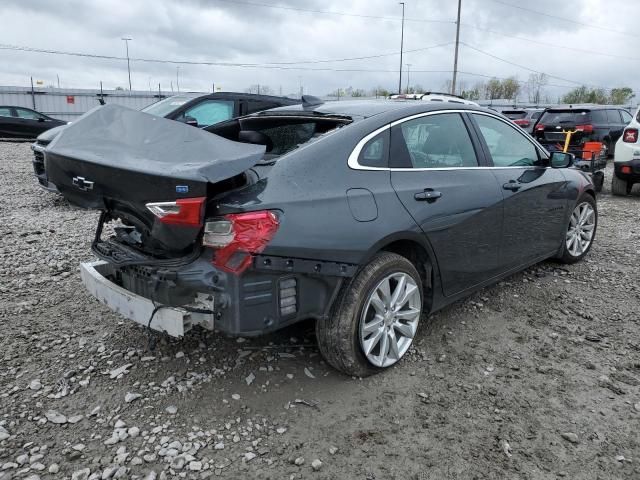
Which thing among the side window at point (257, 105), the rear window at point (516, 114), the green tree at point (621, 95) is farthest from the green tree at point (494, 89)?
the side window at point (257, 105)

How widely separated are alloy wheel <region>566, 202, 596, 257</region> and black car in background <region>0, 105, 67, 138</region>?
1818cm

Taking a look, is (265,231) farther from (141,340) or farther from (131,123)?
(141,340)

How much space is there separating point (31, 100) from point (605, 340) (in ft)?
110

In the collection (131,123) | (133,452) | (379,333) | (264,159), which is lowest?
(133,452)

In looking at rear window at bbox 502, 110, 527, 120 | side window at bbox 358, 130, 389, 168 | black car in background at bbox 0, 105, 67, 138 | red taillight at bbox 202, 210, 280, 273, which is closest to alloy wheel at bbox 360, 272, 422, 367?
side window at bbox 358, 130, 389, 168

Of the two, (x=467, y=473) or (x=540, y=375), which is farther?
(x=540, y=375)

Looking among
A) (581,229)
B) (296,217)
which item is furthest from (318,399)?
(581,229)

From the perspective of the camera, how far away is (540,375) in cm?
319

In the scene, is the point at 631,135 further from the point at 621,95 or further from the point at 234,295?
the point at 621,95

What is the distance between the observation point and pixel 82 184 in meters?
2.65

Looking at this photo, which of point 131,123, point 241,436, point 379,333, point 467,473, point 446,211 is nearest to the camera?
point 467,473

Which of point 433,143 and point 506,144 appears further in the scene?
point 506,144

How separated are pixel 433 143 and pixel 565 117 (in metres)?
11.2

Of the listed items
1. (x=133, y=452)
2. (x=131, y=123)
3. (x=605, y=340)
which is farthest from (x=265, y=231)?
(x=605, y=340)
